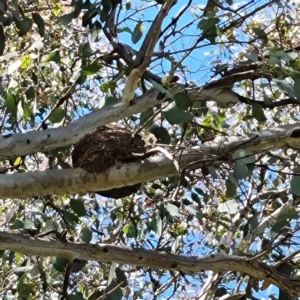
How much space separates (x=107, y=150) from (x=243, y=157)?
1.71 feet

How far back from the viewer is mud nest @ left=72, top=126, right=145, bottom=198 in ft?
7.79

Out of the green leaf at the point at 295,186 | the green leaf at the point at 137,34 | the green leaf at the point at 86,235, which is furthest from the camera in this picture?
the green leaf at the point at 137,34

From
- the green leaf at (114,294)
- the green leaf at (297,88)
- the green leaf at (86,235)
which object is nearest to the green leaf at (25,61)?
the green leaf at (86,235)

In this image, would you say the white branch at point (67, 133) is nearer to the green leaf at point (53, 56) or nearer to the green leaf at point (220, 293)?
the green leaf at point (53, 56)

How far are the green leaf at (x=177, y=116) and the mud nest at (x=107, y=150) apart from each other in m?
0.21

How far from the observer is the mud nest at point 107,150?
93.4 inches

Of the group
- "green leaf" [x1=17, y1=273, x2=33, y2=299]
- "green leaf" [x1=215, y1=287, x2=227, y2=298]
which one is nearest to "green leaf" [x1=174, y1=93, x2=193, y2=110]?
"green leaf" [x1=215, y1=287, x2=227, y2=298]

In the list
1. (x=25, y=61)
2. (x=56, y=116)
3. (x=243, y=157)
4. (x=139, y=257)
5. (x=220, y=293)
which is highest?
(x=25, y=61)

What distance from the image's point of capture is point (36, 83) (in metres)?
3.15

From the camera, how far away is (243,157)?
219cm

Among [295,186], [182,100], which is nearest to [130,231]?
[182,100]

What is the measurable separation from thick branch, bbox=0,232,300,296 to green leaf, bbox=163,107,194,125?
0.48m

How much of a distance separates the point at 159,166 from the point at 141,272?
1.74 m

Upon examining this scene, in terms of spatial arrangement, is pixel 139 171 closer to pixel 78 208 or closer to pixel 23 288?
pixel 78 208
